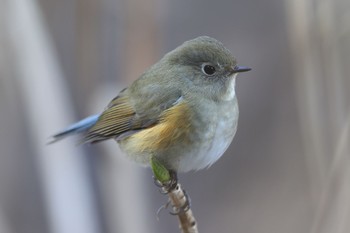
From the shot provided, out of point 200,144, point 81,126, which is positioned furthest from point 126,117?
point 200,144

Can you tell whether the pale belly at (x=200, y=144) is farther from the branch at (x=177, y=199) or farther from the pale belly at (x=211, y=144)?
the branch at (x=177, y=199)

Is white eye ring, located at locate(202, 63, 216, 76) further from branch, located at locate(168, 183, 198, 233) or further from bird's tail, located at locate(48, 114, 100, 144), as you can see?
branch, located at locate(168, 183, 198, 233)

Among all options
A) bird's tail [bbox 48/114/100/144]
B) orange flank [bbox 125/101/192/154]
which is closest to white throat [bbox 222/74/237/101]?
orange flank [bbox 125/101/192/154]

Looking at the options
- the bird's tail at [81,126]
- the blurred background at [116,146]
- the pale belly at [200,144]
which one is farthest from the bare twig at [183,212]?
the bird's tail at [81,126]

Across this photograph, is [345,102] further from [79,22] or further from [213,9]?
[213,9]

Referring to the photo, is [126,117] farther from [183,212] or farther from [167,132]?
[183,212]

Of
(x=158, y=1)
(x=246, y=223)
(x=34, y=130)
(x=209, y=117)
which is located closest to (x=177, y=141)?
(x=209, y=117)
